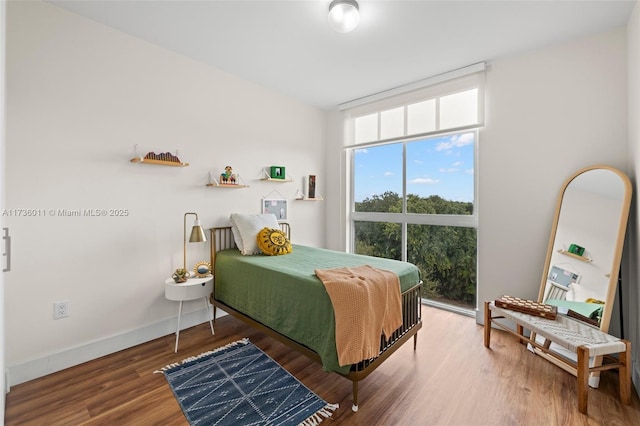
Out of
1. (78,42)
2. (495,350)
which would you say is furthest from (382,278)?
(78,42)

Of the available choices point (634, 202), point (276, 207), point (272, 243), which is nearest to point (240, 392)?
point (272, 243)

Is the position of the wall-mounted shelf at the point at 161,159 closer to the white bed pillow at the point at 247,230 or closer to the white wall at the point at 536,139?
the white bed pillow at the point at 247,230

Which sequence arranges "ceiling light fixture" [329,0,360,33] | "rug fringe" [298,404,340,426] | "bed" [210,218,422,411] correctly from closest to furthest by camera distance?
"rug fringe" [298,404,340,426] → "bed" [210,218,422,411] → "ceiling light fixture" [329,0,360,33]

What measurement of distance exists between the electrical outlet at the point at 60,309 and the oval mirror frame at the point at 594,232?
375 centimetres

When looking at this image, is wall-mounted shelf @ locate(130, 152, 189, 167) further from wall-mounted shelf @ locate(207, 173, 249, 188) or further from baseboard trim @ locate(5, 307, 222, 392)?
baseboard trim @ locate(5, 307, 222, 392)

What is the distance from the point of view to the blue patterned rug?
5.27ft

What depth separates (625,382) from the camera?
1.71 m

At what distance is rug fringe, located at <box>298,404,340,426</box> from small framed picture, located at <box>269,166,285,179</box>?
7.88ft

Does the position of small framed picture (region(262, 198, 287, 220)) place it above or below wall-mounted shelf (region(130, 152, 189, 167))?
below

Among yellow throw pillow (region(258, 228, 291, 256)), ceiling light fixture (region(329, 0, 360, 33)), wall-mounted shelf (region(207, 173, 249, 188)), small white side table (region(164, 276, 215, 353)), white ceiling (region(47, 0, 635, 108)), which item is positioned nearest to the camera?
ceiling light fixture (region(329, 0, 360, 33))

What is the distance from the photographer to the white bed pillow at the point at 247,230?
2.73 m

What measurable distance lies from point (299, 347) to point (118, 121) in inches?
88.9

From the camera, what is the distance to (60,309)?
6.76 feet

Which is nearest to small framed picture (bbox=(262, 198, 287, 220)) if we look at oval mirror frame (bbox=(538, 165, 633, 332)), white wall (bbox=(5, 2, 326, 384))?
white wall (bbox=(5, 2, 326, 384))
